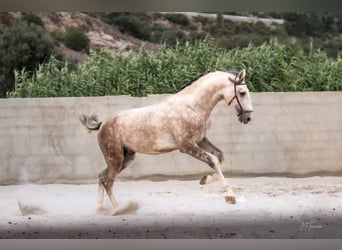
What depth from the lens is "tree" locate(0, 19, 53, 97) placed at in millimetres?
5902

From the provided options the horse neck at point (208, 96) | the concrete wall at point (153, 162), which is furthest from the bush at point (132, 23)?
the horse neck at point (208, 96)

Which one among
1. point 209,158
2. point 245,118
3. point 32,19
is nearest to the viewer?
point 209,158

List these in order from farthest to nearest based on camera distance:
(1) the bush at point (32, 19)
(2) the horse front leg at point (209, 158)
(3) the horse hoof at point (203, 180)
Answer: (1) the bush at point (32, 19) < (3) the horse hoof at point (203, 180) < (2) the horse front leg at point (209, 158)

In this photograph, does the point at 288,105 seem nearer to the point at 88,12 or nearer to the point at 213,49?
the point at 213,49

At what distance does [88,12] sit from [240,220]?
1940mm

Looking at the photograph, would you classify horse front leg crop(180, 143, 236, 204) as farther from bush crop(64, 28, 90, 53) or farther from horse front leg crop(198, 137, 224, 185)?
bush crop(64, 28, 90, 53)

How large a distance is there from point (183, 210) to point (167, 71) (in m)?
1.06

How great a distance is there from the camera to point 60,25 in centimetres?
590

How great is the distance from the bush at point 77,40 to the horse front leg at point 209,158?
1109 mm

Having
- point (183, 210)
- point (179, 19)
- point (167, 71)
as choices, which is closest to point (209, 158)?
point (183, 210)

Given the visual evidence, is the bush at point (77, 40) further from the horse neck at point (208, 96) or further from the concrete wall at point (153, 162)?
the horse neck at point (208, 96)

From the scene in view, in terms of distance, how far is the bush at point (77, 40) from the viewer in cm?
594

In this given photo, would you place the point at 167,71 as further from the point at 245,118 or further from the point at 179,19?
the point at 245,118

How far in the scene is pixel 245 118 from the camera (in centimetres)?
573
